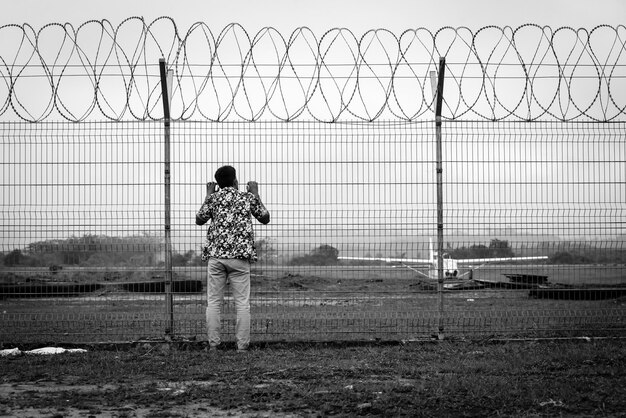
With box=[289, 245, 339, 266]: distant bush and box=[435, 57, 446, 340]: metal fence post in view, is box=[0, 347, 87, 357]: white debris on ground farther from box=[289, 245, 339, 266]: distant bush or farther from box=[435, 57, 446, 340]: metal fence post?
box=[435, 57, 446, 340]: metal fence post

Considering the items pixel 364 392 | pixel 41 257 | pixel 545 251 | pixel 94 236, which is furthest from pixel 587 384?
pixel 41 257

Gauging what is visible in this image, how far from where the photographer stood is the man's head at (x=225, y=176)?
8742 mm

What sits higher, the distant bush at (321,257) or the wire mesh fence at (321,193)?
the wire mesh fence at (321,193)

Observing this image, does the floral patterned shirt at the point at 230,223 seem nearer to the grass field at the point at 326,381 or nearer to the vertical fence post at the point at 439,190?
the grass field at the point at 326,381

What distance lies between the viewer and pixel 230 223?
8.55 meters

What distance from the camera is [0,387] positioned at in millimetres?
6367

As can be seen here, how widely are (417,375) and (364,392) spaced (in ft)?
3.10

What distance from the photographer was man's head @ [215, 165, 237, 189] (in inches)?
344

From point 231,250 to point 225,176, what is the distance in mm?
903

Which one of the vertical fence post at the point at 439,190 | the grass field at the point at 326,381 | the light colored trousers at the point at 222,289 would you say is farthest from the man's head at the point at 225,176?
the vertical fence post at the point at 439,190

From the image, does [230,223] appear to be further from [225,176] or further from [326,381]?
[326,381]

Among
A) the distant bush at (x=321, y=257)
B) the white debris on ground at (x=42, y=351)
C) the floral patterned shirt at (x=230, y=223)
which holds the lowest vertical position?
the white debris on ground at (x=42, y=351)

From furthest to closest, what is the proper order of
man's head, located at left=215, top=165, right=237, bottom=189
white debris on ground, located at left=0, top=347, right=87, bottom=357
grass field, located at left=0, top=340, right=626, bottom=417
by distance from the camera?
man's head, located at left=215, top=165, right=237, bottom=189 → white debris on ground, located at left=0, top=347, right=87, bottom=357 → grass field, located at left=0, top=340, right=626, bottom=417

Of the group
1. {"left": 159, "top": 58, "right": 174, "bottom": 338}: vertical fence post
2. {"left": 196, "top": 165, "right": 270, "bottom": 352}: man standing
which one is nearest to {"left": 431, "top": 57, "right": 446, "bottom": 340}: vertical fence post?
{"left": 196, "top": 165, "right": 270, "bottom": 352}: man standing
